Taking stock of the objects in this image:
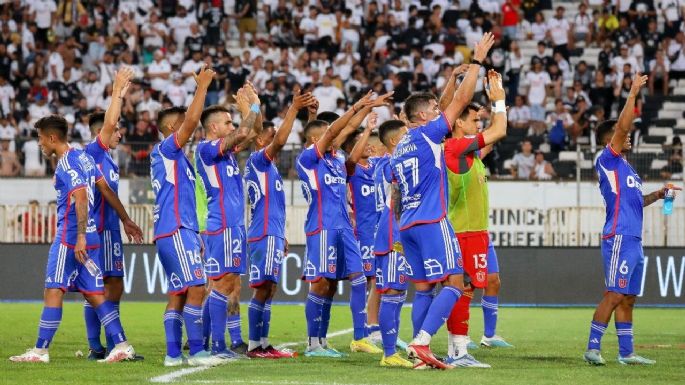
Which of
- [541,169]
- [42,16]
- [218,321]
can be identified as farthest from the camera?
[42,16]

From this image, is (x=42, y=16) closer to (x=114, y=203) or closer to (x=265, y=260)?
(x=114, y=203)

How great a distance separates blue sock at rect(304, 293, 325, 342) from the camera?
14039mm

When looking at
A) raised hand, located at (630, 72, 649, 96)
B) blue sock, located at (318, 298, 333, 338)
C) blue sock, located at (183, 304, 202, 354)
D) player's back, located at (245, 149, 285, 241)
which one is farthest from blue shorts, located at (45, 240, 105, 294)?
raised hand, located at (630, 72, 649, 96)

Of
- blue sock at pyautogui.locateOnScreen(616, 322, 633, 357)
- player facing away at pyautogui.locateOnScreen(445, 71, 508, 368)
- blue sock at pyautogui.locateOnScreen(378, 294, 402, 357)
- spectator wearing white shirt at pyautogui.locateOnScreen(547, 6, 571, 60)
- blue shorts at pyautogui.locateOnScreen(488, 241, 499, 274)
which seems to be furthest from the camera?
spectator wearing white shirt at pyautogui.locateOnScreen(547, 6, 571, 60)

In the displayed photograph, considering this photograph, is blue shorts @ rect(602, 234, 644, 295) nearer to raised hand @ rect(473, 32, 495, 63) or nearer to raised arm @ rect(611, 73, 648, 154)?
raised arm @ rect(611, 73, 648, 154)

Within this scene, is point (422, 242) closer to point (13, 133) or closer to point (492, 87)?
point (492, 87)

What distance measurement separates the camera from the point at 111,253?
44.6ft

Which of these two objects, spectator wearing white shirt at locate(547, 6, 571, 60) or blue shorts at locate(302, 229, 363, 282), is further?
spectator wearing white shirt at locate(547, 6, 571, 60)

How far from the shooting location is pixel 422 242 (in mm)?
12070

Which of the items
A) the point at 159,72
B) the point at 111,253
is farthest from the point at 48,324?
the point at 159,72

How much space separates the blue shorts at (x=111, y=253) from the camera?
13.6 m

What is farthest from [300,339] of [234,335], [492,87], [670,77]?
[670,77]

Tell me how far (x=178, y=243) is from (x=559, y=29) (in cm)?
2446

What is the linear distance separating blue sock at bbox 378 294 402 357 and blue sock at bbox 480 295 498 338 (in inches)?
115
